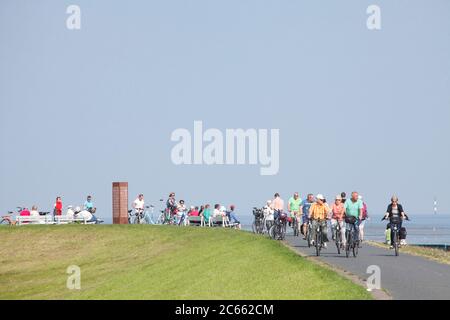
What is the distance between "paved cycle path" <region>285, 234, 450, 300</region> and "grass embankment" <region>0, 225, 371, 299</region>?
1026 mm

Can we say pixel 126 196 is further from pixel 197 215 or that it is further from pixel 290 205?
pixel 290 205

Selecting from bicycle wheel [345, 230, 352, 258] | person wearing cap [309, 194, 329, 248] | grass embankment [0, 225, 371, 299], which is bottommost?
grass embankment [0, 225, 371, 299]

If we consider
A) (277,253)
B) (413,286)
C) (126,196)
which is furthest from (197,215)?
(413,286)

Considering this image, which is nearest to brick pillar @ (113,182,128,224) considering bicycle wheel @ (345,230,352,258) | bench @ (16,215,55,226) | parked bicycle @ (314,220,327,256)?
bench @ (16,215,55,226)

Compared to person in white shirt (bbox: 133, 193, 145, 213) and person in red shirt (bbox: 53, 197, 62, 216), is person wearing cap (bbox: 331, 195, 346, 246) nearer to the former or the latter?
person in white shirt (bbox: 133, 193, 145, 213)

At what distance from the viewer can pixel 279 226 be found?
41.9 meters

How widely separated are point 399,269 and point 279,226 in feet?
42.0

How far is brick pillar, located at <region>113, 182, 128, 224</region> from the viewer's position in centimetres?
5372

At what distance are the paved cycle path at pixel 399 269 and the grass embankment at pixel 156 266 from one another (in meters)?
1.03

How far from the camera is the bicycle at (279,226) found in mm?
41469

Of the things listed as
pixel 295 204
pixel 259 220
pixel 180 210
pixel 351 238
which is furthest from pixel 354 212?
pixel 180 210
